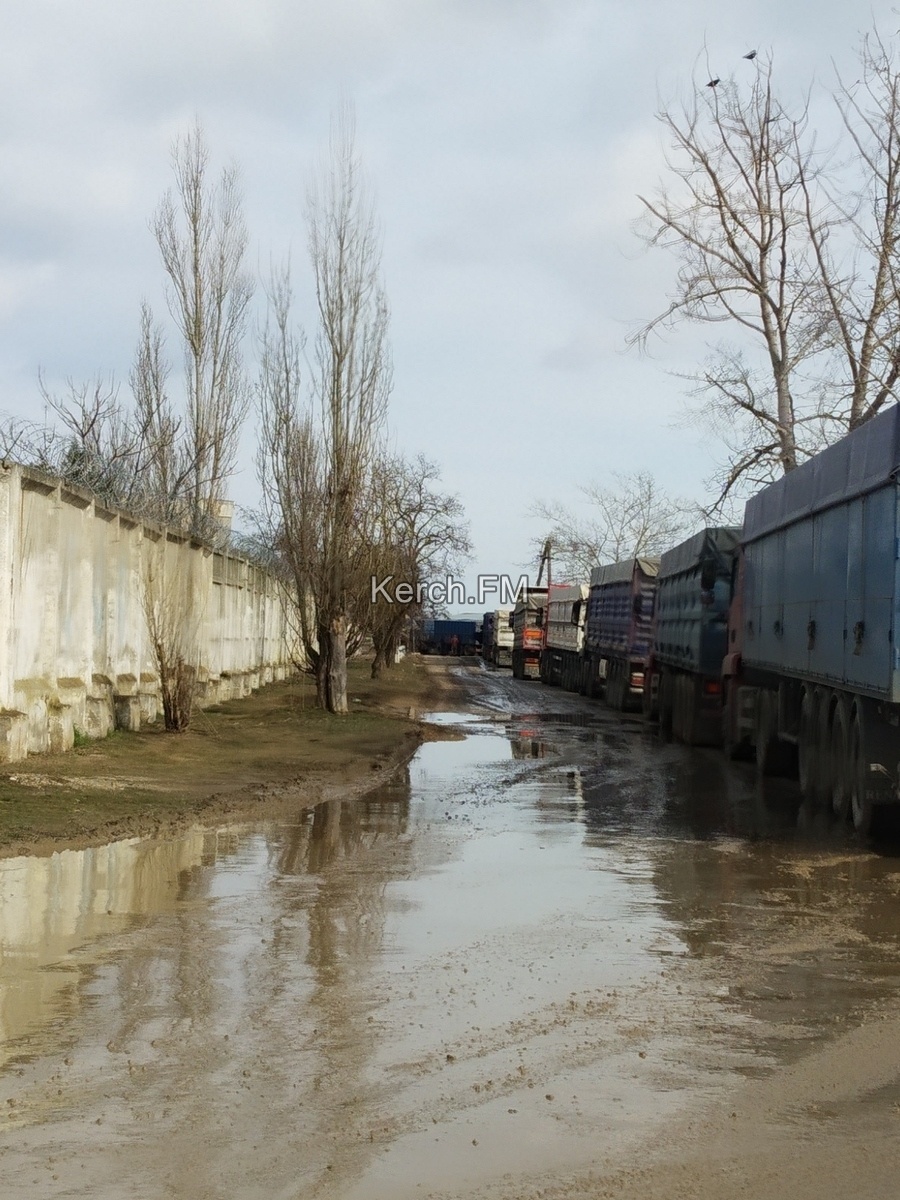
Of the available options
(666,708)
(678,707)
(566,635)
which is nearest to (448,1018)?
(678,707)

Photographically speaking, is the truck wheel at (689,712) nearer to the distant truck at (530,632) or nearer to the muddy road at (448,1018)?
the muddy road at (448,1018)

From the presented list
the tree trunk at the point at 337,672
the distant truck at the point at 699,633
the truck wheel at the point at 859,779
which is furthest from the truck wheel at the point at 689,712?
the truck wheel at the point at 859,779

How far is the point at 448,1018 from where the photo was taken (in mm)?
6512

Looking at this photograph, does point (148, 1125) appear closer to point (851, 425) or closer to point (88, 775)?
point (88, 775)

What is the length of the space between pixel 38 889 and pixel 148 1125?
477cm

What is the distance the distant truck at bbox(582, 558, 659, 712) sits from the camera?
3434 cm

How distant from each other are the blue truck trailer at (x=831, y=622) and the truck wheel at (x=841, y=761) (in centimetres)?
1

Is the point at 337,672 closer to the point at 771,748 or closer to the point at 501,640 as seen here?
the point at 771,748

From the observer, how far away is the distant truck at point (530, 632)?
5788 cm

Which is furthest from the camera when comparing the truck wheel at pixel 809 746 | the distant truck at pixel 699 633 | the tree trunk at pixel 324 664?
the tree trunk at pixel 324 664

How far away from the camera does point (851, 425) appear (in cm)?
3119

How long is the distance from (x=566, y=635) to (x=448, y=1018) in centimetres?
4261

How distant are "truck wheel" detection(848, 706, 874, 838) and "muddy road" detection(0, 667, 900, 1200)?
0.60 m

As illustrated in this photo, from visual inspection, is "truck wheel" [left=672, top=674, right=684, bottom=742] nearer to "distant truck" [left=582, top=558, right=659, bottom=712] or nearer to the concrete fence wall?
"distant truck" [left=582, top=558, right=659, bottom=712]
